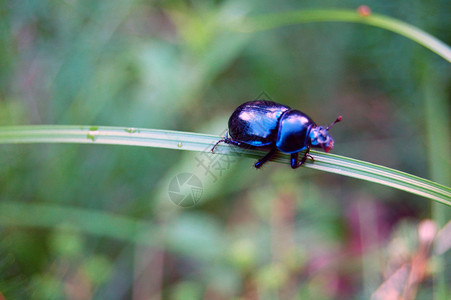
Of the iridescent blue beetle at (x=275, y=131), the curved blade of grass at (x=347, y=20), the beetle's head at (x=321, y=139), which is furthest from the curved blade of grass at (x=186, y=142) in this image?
the curved blade of grass at (x=347, y=20)

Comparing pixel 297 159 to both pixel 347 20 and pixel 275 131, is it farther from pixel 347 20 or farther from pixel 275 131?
pixel 347 20

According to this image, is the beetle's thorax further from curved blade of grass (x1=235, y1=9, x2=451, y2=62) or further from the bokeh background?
curved blade of grass (x1=235, y1=9, x2=451, y2=62)

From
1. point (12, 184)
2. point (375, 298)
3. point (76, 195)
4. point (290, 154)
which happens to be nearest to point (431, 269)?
point (375, 298)

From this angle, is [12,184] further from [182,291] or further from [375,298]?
[375,298]

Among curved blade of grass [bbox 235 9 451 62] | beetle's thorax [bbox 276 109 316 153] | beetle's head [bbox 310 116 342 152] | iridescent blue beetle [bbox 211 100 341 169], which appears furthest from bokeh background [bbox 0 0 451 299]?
beetle's head [bbox 310 116 342 152]

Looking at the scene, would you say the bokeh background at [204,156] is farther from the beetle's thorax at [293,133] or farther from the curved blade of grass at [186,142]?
the curved blade of grass at [186,142]
